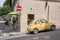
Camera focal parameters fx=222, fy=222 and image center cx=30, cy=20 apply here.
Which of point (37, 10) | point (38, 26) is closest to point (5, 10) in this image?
point (37, 10)

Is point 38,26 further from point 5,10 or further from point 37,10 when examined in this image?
point 5,10

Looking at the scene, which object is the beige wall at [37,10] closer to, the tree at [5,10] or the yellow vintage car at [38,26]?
the yellow vintage car at [38,26]

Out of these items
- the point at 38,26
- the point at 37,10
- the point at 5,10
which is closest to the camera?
the point at 38,26

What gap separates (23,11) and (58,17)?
15.4ft

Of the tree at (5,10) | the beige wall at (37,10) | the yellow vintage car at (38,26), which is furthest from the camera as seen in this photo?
the tree at (5,10)

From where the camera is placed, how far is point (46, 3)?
2809 centimetres

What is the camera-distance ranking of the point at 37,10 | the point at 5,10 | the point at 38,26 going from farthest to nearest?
1. the point at 5,10
2. the point at 37,10
3. the point at 38,26

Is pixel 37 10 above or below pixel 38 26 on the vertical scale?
above

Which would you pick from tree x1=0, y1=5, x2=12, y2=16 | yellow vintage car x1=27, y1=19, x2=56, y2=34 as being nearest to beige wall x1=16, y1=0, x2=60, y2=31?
yellow vintage car x1=27, y1=19, x2=56, y2=34

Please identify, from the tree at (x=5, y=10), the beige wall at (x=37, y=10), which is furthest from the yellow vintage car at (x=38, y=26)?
the tree at (x=5, y=10)

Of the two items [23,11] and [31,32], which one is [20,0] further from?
[31,32]

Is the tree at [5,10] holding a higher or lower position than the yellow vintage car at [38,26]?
higher

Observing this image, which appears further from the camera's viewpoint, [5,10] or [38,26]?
[5,10]

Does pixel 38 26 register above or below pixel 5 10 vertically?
below
